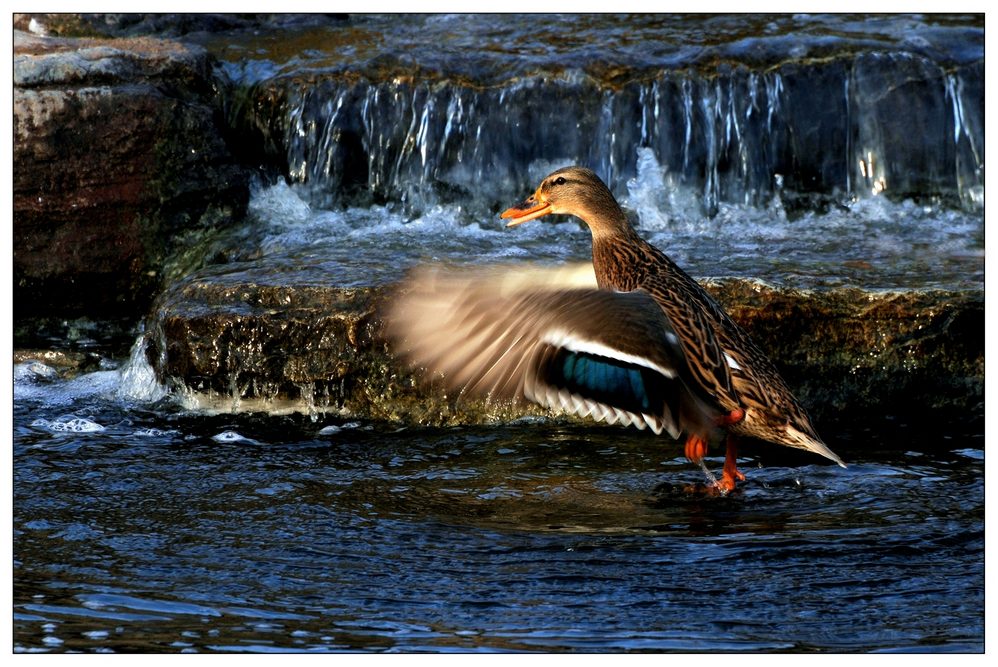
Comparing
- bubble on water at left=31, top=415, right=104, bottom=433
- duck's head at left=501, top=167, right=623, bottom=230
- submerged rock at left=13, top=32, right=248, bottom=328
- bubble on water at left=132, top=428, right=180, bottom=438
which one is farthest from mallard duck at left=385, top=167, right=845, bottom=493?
submerged rock at left=13, top=32, right=248, bottom=328

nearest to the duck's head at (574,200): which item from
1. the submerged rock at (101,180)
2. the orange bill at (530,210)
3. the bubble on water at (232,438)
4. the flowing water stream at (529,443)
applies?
the orange bill at (530,210)

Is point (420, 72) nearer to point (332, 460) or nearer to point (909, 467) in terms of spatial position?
point (332, 460)

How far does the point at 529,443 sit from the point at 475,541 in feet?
4.49

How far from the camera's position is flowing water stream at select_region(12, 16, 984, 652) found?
3.75 metres

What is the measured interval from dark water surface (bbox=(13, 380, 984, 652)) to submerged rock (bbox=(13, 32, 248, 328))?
205cm

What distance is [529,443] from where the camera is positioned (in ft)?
18.6

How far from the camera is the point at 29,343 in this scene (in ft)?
25.3

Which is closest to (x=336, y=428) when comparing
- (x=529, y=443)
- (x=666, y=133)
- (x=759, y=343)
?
(x=529, y=443)

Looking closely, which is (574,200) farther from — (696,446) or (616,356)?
(616,356)

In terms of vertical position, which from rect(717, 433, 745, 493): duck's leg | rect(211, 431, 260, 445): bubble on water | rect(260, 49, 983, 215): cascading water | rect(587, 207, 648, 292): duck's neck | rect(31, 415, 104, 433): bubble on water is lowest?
rect(31, 415, 104, 433): bubble on water

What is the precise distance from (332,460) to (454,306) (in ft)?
4.06

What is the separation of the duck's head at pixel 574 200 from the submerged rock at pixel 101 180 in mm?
2788

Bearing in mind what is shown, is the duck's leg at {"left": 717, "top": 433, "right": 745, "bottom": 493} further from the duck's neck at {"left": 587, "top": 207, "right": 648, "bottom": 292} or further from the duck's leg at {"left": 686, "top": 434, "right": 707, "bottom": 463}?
the duck's neck at {"left": 587, "top": 207, "right": 648, "bottom": 292}

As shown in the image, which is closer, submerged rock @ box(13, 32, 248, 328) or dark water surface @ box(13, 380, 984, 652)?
dark water surface @ box(13, 380, 984, 652)
